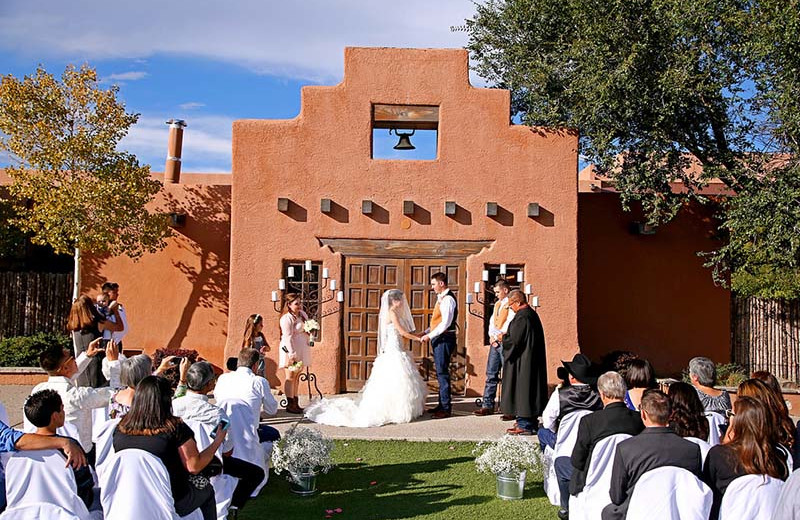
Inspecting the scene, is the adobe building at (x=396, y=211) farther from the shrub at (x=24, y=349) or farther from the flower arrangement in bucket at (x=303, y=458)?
the flower arrangement in bucket at (x=303, y=458)

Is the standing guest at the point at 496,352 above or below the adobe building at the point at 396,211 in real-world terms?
below

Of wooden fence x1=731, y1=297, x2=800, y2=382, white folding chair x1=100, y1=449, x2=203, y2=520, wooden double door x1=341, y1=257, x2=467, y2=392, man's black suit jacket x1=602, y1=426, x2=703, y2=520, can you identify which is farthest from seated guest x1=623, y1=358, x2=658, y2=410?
wooden fence x1=731, y1=297, x2=800, y2=382

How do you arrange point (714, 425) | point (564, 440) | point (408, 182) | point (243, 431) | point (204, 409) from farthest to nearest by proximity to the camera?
point (408, 182) → point (564, 440) → point (243, 431) → point (714, 425) → point (204, 409)

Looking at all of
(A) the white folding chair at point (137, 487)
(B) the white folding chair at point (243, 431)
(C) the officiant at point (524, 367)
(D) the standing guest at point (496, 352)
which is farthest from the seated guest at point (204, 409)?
(D) the standing guest at point (496, 352)

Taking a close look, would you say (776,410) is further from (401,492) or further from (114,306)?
(114,306)

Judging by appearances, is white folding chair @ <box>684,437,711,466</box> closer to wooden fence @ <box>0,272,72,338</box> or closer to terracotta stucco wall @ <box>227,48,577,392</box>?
terracotta stucco wall @ <box>227,48,577,392</box>

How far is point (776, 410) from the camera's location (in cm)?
487

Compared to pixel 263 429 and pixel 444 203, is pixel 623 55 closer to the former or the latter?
pixel 444 203

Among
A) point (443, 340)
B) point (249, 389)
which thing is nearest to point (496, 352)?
point (443, 340)

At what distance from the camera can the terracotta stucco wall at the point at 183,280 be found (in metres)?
14.0

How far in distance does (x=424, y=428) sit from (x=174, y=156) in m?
9.06

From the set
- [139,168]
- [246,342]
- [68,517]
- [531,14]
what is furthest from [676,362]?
[68,517]

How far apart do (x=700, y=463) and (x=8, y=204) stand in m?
13.5

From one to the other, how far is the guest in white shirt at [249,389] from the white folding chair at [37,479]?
2.03 m
